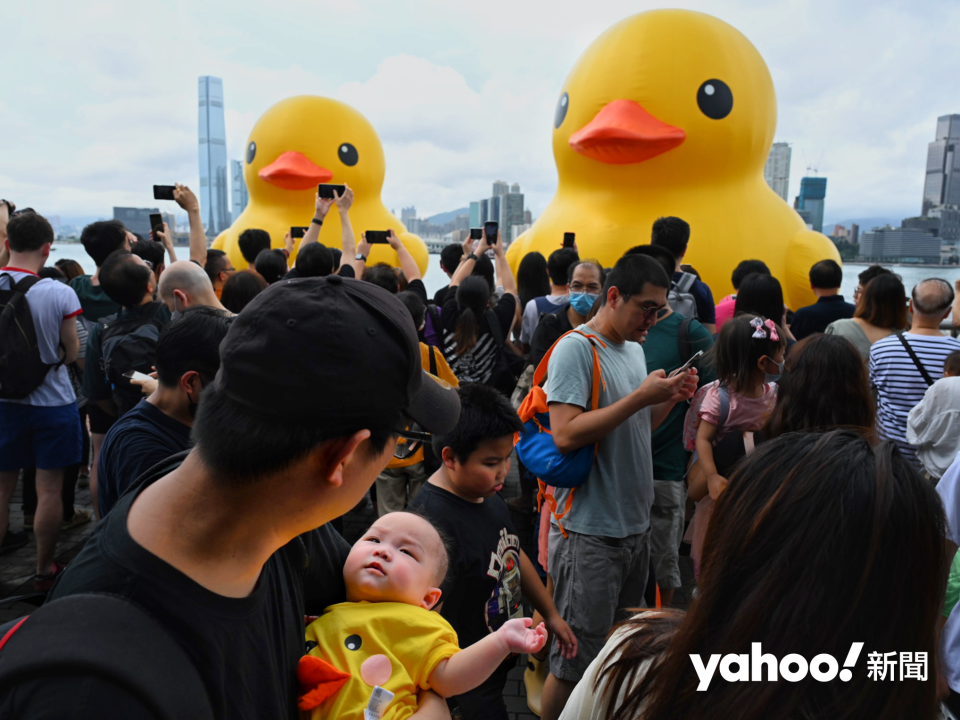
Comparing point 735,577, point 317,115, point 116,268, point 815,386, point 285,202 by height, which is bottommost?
point 735,577

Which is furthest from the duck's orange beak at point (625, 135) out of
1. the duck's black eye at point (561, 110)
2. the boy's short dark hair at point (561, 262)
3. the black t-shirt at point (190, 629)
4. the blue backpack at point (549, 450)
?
the black t-shirt at point (190, 629)

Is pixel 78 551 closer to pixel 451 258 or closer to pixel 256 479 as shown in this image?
pixel 256 479

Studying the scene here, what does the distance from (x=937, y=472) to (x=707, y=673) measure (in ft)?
8.40

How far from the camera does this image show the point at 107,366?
9.36 ft

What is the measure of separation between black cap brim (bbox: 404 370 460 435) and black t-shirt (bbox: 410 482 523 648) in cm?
89

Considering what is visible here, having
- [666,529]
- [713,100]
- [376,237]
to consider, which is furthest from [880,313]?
[376,237]

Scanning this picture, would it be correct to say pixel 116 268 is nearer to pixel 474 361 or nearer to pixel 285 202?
pixel 474 361

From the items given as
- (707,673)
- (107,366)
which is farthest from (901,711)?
(107,366)

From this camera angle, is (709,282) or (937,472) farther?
(709,282)

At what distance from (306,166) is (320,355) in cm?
805

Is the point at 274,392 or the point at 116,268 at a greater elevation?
the point at 116,268

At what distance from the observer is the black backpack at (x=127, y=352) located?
2771 millimetres

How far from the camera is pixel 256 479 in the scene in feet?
2.72

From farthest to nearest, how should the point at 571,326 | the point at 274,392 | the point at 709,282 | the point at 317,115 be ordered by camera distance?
the point at 317,115 < the point at 709,282 < the point at 571,326 < the point at 274,392
